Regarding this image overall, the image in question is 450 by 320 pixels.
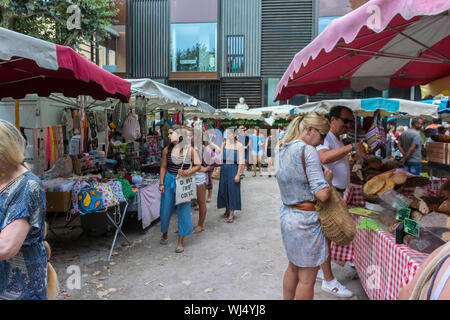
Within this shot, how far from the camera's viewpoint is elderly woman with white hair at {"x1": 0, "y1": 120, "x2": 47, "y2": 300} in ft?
5.80

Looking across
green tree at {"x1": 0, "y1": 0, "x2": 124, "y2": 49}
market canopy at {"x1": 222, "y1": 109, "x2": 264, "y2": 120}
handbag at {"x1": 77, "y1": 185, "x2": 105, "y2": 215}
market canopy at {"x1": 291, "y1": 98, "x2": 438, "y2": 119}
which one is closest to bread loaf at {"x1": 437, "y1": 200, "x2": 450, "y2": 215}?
market canopy at {"x1": 291, "y1": 98, "x2": 438, "y2": 119}

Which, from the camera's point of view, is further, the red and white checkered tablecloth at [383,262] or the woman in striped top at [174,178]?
the woman in striped top at [174,178]

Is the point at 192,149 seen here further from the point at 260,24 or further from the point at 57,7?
the point at 260,24

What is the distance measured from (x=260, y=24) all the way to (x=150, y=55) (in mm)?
6834

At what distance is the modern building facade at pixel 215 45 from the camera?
64.5 ft

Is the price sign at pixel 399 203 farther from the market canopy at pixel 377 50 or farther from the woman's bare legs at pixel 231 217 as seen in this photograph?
the woman's bare legs at pixel 231 217

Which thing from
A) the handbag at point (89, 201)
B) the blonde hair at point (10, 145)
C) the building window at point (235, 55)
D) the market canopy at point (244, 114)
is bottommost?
the handbag at point (89, 201)

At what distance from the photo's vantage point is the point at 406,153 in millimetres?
7719

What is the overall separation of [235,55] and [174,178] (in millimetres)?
16194

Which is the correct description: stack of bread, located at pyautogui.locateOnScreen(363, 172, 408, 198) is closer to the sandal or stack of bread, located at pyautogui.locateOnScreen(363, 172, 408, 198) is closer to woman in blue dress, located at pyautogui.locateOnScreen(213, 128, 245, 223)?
the sandal

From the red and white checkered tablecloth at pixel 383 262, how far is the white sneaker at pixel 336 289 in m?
0.28

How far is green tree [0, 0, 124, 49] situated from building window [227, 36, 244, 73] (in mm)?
9064

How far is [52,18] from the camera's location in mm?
10727

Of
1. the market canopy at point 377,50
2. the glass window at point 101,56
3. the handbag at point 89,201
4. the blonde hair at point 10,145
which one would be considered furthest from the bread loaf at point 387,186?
the glass window at point 101,56
